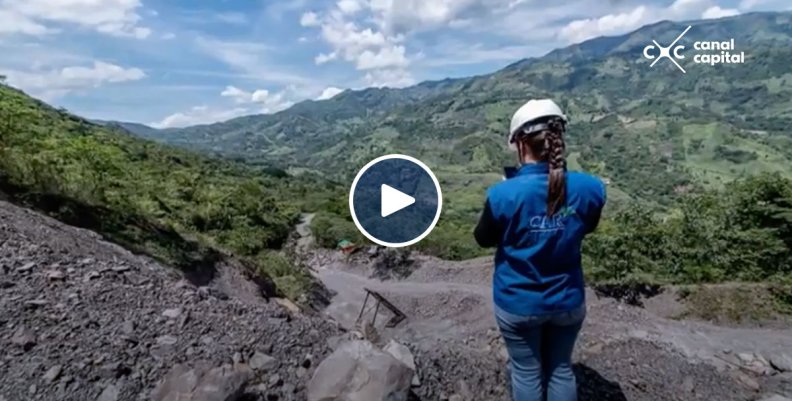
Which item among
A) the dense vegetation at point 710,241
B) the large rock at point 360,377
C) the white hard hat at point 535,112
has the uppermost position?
the white hard hat at point 535,112

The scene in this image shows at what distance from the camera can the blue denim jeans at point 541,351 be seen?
2832 millimetres

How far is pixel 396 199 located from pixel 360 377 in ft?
5.99

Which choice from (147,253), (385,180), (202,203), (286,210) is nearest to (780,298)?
(385,180)

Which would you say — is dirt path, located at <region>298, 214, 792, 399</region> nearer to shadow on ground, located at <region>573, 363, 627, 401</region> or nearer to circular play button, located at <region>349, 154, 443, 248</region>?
shadow on ground, located at <region>573, 363, 627, 401</region>

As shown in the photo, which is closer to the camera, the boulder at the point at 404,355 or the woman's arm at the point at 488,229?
the woman's arm at the point at 488,229

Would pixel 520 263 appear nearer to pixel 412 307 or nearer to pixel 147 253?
pixel 147 253

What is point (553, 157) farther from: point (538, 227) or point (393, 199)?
point (393, 199)

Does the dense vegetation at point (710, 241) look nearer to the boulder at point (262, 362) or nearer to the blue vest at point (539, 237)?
the boulder at point (262, 362)

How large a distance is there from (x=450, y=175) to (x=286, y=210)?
93941mm

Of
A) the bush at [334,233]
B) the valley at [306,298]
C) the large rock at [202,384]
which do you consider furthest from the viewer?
the bush at [334,233]

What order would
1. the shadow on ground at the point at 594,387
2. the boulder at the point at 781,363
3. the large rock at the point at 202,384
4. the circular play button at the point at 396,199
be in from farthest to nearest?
the boulder at the point at 781,363 < the circular play button at the point at 396,199 < the shadow on ground at the point at 594,387 < the large rock at the point at 202,384

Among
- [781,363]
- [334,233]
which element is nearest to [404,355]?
[781,363]

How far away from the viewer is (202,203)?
72.1 ft

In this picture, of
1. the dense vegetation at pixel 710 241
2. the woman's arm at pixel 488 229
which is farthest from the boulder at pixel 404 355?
the dense vegetation at pixel 710 241
